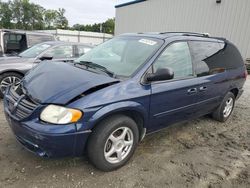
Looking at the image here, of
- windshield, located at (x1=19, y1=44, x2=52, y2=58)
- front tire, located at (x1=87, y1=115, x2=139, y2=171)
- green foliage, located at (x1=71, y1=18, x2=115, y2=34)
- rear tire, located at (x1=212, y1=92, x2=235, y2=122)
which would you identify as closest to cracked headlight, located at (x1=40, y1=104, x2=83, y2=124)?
front tire, located at (x1=87, y1=115, x2=139, y2=171)

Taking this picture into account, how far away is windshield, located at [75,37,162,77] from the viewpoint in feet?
10.4

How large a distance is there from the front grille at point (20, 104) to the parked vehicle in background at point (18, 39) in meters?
7.32

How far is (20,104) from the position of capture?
2689mm

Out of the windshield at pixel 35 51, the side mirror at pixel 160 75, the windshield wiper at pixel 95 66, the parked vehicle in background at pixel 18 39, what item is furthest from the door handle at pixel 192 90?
the parked vehicle in background at pixel 18 39

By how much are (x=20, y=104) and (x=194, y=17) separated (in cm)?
1578

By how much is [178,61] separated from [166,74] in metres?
0.73

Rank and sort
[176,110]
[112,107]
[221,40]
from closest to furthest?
1. [112,107]
2. [176,110]
3. [221,40]

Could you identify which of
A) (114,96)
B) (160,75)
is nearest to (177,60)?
(160,75)

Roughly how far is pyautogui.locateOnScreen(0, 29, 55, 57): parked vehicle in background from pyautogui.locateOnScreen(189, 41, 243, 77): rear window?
7382 mm

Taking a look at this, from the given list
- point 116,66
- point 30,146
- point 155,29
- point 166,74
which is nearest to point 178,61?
point 166,74

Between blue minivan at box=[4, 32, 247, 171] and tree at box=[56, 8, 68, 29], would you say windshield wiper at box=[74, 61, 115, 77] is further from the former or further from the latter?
tree at box=[56, 8, 68, 29]

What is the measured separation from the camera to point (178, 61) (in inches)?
140

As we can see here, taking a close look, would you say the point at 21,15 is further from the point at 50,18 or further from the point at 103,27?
the point at 103,27

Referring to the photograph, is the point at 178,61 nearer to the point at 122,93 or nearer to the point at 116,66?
the point at 116,66
